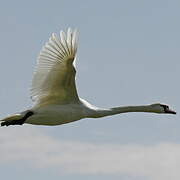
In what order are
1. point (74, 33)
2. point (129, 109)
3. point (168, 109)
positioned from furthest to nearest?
point (168, 109)
point (129, 109)
point (74, 33)

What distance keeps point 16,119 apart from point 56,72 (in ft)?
5.89

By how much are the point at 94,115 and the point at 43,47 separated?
251 cm

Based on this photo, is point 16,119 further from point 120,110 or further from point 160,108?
point 160,108

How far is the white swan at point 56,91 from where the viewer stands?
28.1 m

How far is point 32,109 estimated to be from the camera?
94.0ft

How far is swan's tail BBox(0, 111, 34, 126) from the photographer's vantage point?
28172 millimetres

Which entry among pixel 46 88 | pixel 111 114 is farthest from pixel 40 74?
pixel 111 114

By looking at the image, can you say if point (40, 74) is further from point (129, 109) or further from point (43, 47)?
point (129, 109)

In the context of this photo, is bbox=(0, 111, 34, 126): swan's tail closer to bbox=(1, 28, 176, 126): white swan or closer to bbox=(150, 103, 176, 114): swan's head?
bbox=(1, 28, 176, 126): white swan

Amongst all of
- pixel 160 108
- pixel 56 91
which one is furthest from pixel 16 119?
pixel 160 108

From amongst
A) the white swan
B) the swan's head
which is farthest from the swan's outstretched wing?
the swan's head

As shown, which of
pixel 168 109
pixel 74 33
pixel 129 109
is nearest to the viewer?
pixel 74 33

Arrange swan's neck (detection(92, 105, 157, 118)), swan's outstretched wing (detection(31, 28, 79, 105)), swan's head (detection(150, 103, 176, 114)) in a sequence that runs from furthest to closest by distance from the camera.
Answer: swan's head (detection(150, 103, 176, 114)), swan's neck (detection(92, 105, 157, 118)), swan's outstretched wing (detection(31, 28, 79, 105))

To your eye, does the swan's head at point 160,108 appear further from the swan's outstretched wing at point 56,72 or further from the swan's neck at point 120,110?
the swan's outstretched wing at point 56,72
